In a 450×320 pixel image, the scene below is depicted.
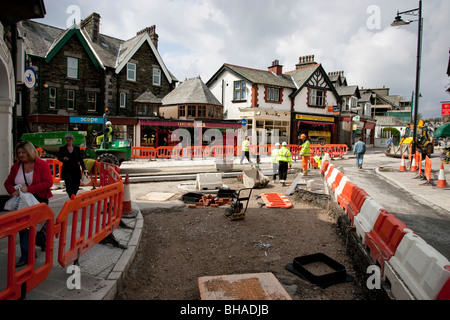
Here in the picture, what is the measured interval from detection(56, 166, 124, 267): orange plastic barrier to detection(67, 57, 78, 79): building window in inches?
895

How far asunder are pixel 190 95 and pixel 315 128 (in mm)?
15504

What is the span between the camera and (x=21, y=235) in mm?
3652

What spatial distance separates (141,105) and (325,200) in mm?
21925

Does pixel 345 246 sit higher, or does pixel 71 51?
pixel 71 51

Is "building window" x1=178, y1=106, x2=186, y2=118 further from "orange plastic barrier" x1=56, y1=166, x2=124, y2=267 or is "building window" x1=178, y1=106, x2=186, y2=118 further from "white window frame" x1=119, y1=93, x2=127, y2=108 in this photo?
"orange plastic barrier" x1=56, y1=166, x2=124, y2=267

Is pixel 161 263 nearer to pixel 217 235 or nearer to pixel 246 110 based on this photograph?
pixel 217 235

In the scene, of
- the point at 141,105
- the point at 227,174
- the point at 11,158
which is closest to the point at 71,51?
the point at 141,105

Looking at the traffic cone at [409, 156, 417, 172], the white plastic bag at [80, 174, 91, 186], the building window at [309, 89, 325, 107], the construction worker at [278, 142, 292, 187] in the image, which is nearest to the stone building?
the white plastic bag at [80, 174, 91, 186]

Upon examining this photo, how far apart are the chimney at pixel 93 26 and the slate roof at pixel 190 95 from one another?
807cm

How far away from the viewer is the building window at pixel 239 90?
29.1 m

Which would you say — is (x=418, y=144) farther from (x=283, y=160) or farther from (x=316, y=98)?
(x=283, y=160)

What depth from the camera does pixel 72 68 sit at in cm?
2398

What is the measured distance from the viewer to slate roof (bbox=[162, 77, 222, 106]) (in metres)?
26.9

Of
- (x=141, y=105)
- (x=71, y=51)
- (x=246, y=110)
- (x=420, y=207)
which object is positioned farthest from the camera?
(x=246, y=110)
